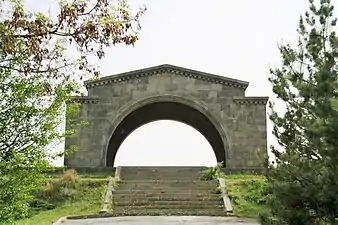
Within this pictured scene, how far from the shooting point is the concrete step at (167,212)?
15.8 m

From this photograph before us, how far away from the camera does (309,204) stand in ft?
28.3

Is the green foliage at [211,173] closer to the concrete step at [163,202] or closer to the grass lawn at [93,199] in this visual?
the grass lawn at [93,199]

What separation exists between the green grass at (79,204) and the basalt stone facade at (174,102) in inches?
220

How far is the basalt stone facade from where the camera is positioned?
25.0 m

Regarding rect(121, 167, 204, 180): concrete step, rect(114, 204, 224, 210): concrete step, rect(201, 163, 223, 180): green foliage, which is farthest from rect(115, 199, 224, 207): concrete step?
rect(121, 167, 204, 180): concrete step

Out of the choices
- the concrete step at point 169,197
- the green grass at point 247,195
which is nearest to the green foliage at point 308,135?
the green grass at point 247,195

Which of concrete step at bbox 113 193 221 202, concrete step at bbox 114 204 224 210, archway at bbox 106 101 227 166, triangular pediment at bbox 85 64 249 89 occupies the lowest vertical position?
concrete step at bbox 114 204 224 210

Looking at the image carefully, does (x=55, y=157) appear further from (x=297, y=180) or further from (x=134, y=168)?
(x=134, y=168)

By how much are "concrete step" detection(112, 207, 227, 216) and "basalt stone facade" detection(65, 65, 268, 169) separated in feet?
28.4

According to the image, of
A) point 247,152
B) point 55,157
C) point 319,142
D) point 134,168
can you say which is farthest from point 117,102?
point 319,142

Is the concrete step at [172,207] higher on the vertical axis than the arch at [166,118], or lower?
lower

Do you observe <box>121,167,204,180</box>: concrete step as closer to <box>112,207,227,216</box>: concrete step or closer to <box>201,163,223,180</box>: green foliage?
<box>201,163,223,180</box>: green foliage

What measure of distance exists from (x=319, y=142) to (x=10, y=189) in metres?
4.67

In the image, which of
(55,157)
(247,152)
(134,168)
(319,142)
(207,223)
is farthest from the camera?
(247,152)
